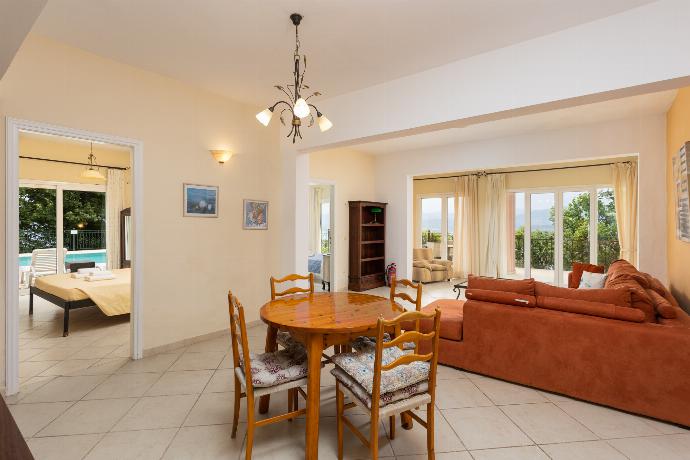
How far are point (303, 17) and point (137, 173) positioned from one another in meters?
2.21

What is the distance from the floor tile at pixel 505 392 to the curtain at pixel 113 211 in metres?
7.06

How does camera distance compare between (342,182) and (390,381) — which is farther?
(342,182)

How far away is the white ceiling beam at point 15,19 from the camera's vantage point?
4.12 ft

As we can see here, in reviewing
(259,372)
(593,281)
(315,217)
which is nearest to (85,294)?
(259,372)

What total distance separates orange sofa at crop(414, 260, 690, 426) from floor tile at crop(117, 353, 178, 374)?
8.64 feet

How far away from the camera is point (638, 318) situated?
8.28 feet

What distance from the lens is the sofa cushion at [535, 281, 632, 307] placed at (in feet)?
8.68

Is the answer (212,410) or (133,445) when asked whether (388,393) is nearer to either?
(212,410)

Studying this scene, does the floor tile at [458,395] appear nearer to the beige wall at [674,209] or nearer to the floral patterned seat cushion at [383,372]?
the floral patterned seat cushion at [383,372]

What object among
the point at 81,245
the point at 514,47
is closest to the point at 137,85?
the point at 514,47

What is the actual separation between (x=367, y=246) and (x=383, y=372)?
544 cm

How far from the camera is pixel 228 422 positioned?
2416mm

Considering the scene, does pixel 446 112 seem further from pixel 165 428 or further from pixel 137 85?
pixel 165 428

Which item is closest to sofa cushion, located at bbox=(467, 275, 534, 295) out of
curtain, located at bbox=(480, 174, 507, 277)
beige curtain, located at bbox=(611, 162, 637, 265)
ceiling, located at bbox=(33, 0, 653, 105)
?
ceiling, located at bbox=(33, 0, 653, 105)
